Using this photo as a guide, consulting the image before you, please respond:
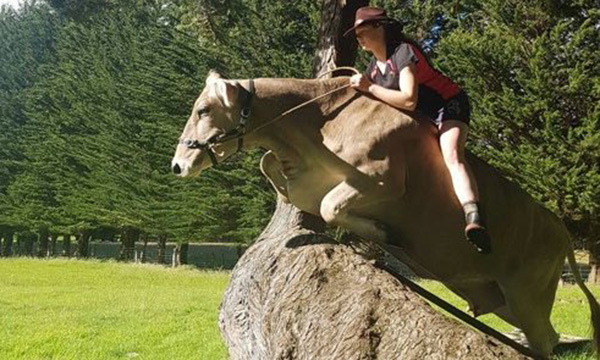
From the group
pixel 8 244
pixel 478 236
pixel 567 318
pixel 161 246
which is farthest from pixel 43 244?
pixel 478 236

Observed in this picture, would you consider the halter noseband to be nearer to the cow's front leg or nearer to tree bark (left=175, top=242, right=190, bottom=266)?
the cow's front leg

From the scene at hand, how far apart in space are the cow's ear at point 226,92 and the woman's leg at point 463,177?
36.0 inches

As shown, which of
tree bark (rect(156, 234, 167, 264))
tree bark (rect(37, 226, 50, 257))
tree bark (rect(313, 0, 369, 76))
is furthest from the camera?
tree bark (rect(37, 226, 50, 257))

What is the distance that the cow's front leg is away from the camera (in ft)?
10.1

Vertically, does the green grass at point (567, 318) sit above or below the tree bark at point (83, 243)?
above

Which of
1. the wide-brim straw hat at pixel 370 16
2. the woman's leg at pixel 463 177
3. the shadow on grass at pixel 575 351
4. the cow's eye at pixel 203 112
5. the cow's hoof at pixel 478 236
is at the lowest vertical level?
the shadow on grass at pixel 575 351

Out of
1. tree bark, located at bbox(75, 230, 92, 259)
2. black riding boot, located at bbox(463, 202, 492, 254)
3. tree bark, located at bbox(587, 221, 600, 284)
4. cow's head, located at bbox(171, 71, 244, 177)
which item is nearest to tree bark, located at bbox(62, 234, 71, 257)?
tree bark, located at bbox(75, 230, 92, 259)

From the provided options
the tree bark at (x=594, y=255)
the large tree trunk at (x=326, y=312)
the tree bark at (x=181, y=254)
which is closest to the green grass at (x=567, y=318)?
the tree bark at (x=594, y=255)

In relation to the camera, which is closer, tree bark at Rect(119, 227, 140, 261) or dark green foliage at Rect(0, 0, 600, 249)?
dark green foliage at Rect(0, 0, 600, 249)

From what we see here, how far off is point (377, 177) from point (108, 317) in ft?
32.4

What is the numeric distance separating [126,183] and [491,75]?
1726 centimetres

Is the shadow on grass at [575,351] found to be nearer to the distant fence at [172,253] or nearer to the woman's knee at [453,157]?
the woman's knee at [453,157]

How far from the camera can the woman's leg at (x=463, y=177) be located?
298cm

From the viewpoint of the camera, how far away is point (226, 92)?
3115 millimetres
